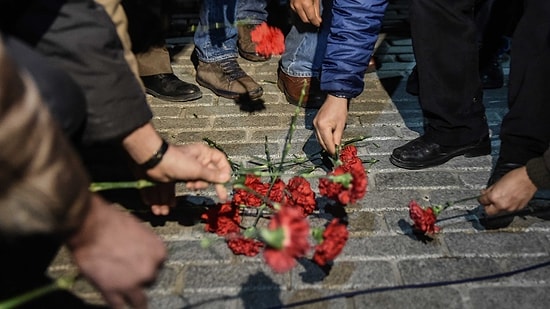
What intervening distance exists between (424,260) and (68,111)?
1510mm

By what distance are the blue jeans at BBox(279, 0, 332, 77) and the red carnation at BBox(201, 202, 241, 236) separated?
1.56 m

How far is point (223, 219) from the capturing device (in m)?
2.27

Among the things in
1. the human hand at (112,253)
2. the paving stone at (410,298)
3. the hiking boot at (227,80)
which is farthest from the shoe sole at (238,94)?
the human hand at (112,253)

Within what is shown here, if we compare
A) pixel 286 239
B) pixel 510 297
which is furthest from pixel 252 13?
pixel 286 239

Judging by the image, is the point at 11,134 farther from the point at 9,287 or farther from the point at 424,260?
the point at 424,260

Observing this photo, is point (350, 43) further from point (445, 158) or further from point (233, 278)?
point (233, 278)

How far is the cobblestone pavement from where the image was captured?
78.9 inches

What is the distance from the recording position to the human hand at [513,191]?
6.88 feet

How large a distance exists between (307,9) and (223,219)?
1423 millimetres

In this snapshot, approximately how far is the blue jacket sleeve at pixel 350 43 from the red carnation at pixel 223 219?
2.48ft

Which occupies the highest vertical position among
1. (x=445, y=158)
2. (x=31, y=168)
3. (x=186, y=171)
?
(x=31, y=168)

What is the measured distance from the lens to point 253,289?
2.04m

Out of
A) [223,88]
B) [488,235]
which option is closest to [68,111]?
[488,235]

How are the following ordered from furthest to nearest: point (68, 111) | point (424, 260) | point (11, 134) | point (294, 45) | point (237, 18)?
point (237, 18)
point (294, 45)
point (424, 260)
point (68, 111)
point (11, 134)
